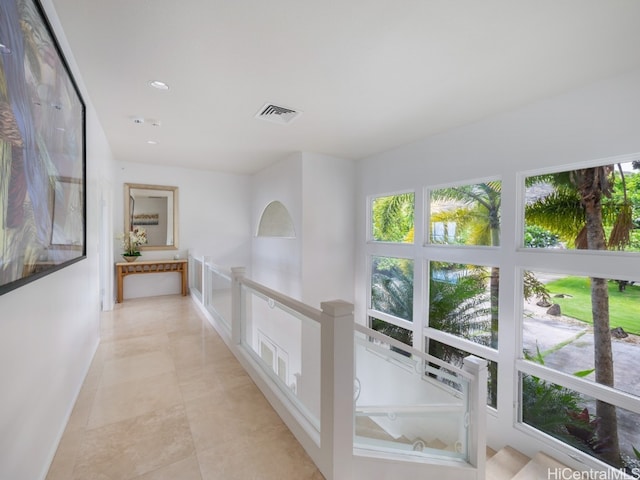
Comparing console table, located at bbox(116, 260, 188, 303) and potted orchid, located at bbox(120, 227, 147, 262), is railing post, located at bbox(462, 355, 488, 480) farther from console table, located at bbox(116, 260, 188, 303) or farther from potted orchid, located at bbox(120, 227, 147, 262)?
potted orchid, located at bbox(120, 227, 147, 262)

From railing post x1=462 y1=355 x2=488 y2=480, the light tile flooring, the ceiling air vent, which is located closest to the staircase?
railing post x1=462 y1=355 x2=488 y2=480

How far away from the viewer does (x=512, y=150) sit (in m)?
3.11

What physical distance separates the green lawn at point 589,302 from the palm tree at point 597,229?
5 cm

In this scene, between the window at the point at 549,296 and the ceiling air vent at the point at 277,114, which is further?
the ceiling air vent at the point at 277,114

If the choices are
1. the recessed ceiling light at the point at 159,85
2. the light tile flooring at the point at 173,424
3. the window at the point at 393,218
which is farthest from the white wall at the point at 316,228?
the recessed ceiling light at the point at 159,85

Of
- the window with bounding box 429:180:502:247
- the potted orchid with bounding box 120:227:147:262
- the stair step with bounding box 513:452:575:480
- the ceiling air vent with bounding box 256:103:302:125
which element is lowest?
the stair step with bounding box 513:452:575:480

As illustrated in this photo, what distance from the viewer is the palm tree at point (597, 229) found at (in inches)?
102

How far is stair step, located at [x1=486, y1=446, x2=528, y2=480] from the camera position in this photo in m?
2.67

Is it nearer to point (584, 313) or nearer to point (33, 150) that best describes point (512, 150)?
point (584, 313)

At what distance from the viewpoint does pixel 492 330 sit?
338 centimetres

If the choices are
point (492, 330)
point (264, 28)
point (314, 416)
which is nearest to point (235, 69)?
point (264, 28)

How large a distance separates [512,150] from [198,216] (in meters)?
5.61

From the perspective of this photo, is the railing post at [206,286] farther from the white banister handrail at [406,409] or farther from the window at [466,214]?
the window at [466,214]

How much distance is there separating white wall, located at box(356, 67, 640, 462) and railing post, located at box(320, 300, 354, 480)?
8.17ft
